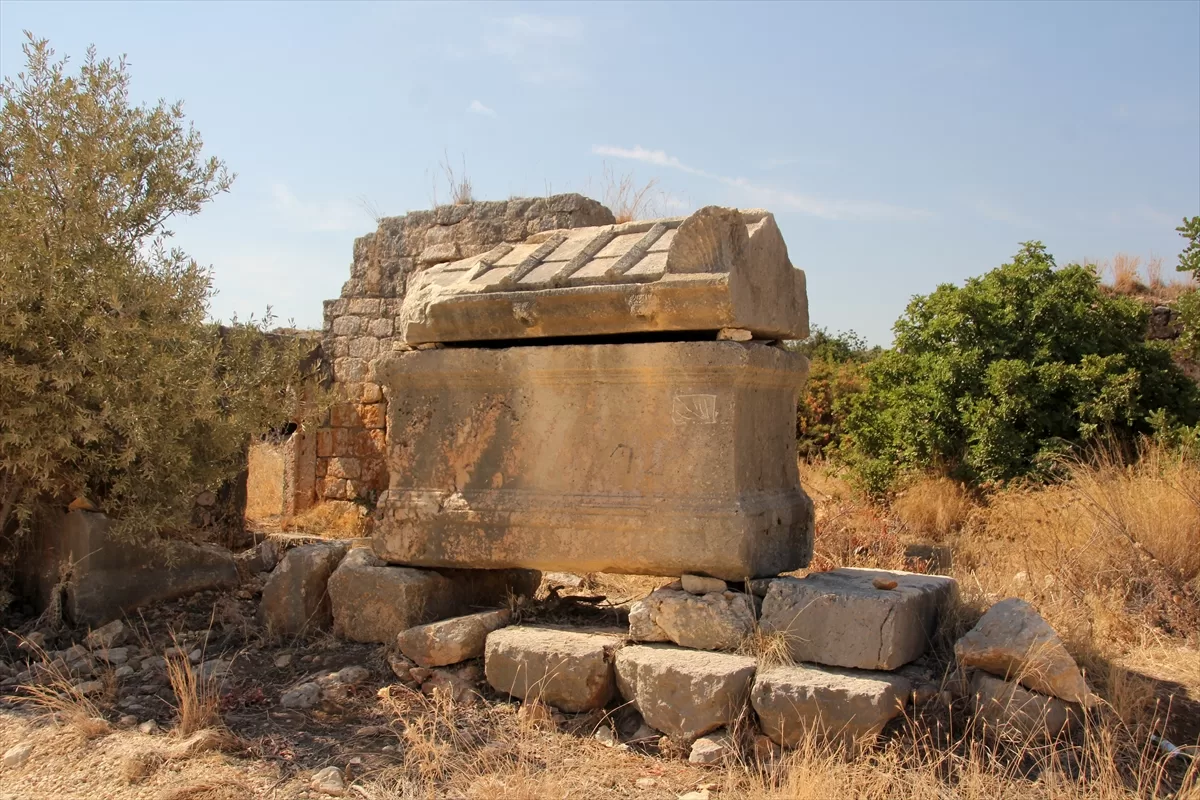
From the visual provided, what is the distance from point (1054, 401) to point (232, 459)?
20.0 ft

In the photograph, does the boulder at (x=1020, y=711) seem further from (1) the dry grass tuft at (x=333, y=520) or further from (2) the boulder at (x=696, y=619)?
(1) the dry grass tuft at (x=333, y=520)

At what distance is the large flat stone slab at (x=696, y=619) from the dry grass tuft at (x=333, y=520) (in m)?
5.73

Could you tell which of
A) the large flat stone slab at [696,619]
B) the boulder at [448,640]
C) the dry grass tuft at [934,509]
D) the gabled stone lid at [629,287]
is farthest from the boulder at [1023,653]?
the dry grass tuft at [934,509]

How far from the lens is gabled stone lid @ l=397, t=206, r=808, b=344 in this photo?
3.56 m

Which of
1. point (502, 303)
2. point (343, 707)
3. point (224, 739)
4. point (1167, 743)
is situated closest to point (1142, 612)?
point (1167, 743)

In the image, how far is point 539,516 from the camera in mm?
3781

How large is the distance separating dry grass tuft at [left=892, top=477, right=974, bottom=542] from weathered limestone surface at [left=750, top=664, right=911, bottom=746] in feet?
15.1

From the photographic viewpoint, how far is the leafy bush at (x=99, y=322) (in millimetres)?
4203

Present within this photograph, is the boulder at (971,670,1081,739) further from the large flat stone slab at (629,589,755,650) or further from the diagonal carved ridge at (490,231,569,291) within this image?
the diagonal carved ridge at (490,231,569,291)

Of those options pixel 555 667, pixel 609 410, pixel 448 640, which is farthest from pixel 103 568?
pixel 609 410

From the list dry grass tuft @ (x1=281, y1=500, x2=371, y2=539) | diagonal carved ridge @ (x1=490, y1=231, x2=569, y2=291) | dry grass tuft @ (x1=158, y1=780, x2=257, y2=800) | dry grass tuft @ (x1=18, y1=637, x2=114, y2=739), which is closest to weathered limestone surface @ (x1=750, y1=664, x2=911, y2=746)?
dry grass tuft @ (x1=158, y1=780, x2=257, y2=800)

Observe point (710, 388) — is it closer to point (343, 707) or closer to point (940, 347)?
point (343, 707)

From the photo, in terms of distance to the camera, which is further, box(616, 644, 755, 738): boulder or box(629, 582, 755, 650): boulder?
box(629, 582, 755, 650): boulder

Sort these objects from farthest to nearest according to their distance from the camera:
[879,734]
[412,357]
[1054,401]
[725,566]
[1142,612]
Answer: [1054,401] < [1142,612] < [412,357] < [725,566] < [879,734]
